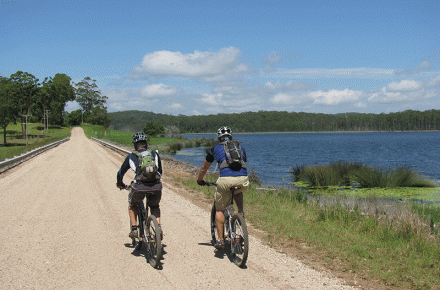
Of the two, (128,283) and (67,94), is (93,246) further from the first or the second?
(67,94)

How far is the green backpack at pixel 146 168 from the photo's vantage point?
5.34 m

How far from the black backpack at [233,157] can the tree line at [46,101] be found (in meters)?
52.1

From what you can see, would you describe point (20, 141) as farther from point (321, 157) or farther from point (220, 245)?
point (220, 245)

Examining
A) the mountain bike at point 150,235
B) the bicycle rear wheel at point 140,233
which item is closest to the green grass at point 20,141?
the bicycle rear wheel at point 140,233

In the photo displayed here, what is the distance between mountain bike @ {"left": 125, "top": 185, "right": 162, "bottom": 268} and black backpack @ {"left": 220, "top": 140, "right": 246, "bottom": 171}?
4.62ft

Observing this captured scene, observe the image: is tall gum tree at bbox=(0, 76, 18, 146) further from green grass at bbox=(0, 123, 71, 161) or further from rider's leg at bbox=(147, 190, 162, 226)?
rider's leg at bbox=(147, 190, 162, 226)

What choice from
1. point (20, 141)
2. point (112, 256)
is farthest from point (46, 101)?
point (112, 256)

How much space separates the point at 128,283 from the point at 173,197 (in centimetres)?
713

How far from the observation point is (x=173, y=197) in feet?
39.2

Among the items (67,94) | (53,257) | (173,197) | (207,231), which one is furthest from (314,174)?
(67,94)

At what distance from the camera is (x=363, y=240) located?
6914 millimetres

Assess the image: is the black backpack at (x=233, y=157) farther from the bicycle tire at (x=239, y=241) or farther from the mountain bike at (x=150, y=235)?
the mountain bike at (x=150, y=235)

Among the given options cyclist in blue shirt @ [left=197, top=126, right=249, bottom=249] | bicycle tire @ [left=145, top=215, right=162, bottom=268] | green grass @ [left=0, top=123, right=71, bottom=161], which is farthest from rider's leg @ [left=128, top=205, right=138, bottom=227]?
green grass @ [left=0, top=123, right=71, bottom=161]

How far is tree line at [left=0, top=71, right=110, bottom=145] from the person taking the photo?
168 feet
